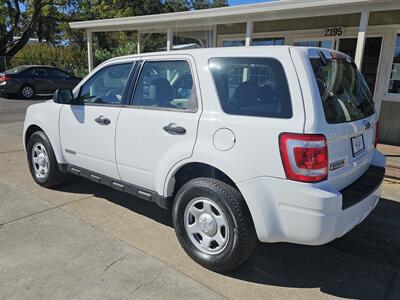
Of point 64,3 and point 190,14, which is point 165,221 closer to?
point 190,14

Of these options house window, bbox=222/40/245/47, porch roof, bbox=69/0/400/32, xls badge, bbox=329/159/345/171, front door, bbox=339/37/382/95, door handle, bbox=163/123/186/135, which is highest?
porch roof, bbox=69/0/400/32

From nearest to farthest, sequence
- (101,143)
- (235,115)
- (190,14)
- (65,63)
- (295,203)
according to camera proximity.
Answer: (295,203) → (235,115) → (101,143) → (190,14) → (65,63)

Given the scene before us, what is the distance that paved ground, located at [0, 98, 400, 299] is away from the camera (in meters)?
2.86

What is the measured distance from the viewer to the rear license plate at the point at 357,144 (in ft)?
9.72

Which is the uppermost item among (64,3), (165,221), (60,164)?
(64,3)

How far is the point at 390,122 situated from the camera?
8219mm

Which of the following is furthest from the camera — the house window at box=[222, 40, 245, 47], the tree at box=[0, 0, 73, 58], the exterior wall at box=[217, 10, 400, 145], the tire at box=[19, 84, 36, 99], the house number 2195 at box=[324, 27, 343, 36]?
the tree at box=[0, 0, 73, 58]

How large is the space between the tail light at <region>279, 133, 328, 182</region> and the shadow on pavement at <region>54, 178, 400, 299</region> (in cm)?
103

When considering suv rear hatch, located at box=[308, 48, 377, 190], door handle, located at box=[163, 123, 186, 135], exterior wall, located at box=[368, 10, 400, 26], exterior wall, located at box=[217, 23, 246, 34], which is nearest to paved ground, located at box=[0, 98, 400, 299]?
suv rear hatch, located at box=[308, 48, 377, 190]

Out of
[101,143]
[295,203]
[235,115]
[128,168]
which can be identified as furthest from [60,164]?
[295,203]

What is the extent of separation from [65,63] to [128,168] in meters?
24.3

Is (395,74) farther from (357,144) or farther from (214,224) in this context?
(214,224)

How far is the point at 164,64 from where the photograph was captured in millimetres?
3559

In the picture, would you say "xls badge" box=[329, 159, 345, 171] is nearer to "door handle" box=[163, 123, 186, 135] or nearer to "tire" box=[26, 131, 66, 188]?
"door handle" box=[163, 123, 186, 135]
